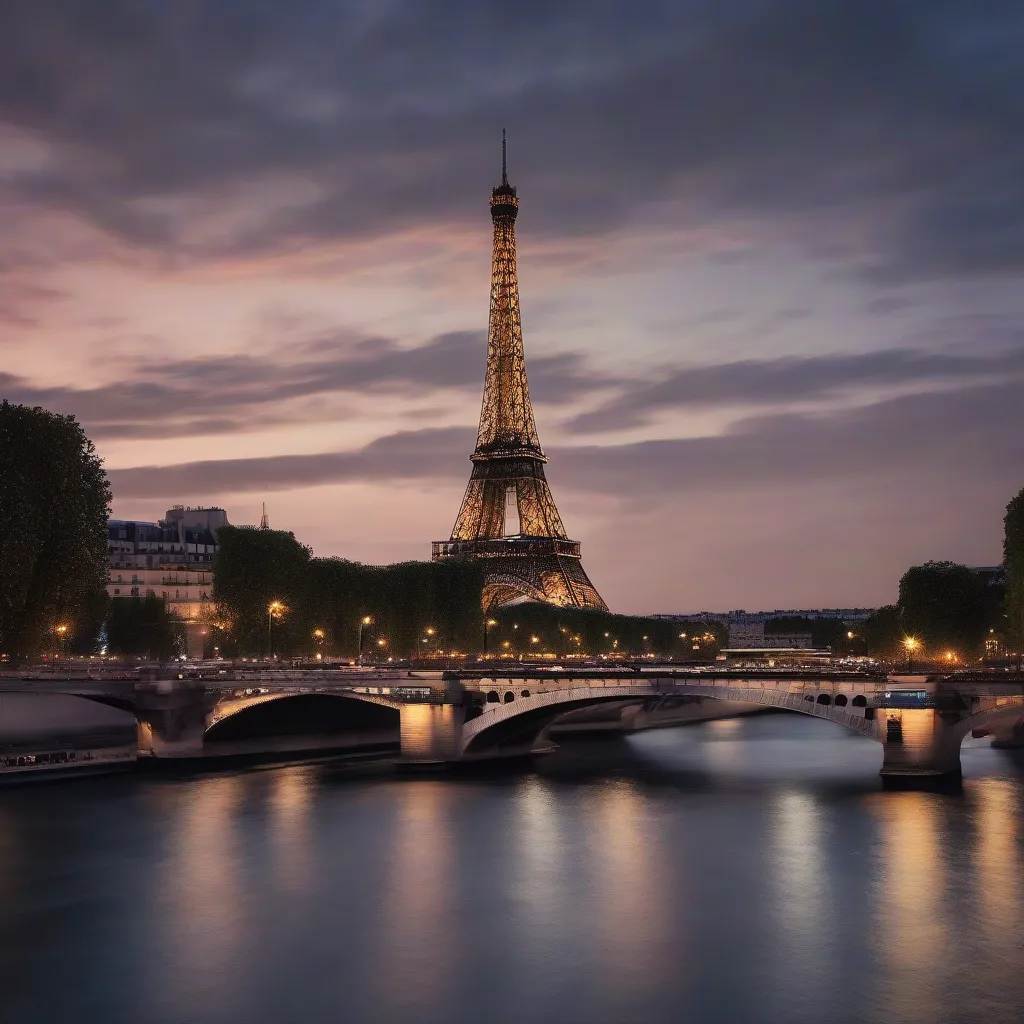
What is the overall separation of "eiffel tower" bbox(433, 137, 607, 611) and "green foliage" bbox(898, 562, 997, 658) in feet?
154

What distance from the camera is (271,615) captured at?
85.2 meters

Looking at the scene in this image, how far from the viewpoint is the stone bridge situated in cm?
5388

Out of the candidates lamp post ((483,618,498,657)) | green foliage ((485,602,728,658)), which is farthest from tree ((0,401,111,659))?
green foliage ((485,602,728,658))

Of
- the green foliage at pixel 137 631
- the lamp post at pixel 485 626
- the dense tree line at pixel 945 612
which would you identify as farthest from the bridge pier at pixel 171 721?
the dense tree line at pixel 945 612

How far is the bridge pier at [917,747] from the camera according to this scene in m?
54.3

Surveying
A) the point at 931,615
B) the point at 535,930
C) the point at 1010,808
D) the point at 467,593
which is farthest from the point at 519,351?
the point at 535,930

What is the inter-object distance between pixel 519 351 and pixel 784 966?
11801 centimetres

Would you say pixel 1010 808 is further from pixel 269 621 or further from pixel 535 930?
pixel 269 621

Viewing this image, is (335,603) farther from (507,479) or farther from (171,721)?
(507,479)

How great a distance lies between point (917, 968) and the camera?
29.3 m

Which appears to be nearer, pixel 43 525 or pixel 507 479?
pixel 43 525

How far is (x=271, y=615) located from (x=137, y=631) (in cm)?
2404

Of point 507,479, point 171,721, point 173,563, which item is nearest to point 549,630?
point 507,479

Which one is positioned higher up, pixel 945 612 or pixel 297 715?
pixel 945 612
